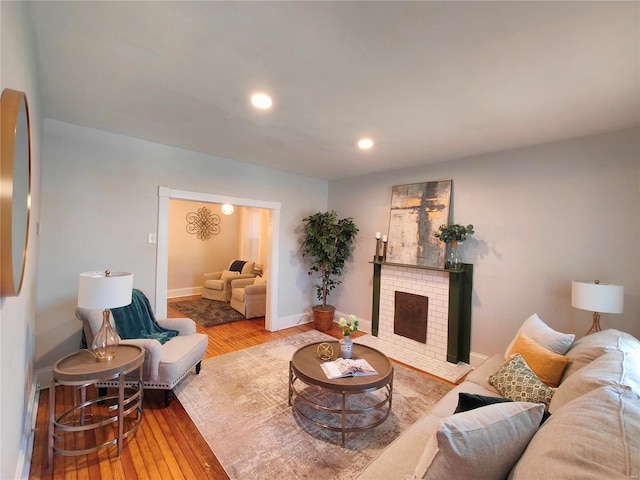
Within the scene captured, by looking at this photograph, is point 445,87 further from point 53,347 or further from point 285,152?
point 53,347

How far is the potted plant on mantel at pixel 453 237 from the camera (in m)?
3.36

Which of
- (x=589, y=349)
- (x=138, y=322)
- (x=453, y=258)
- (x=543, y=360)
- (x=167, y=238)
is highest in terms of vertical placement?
(x=167, y=238)

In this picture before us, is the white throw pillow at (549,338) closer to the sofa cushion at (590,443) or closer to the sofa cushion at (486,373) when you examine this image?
the sofa cushion at (486,373)

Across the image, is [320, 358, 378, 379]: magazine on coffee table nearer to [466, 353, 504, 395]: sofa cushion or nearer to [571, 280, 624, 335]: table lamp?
[466, 353, 504, 395]: sofa cushion

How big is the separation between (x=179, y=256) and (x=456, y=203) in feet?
19.7

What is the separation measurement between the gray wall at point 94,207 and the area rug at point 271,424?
1.36m

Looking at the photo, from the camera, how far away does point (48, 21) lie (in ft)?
4.63

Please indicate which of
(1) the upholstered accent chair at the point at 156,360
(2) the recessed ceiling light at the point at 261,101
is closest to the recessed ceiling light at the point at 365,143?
(2) the recessed ceiling light at the point at 261,101

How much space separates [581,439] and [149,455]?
7.72 feet

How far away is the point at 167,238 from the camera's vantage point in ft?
10.7

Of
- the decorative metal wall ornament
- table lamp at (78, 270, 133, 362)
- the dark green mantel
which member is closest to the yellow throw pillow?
the dark green mantel

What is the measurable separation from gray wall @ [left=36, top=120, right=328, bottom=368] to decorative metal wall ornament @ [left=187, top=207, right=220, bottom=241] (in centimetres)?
354

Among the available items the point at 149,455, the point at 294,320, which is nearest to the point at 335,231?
the point at 294,320

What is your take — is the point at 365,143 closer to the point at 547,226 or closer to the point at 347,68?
the point at 347,68
